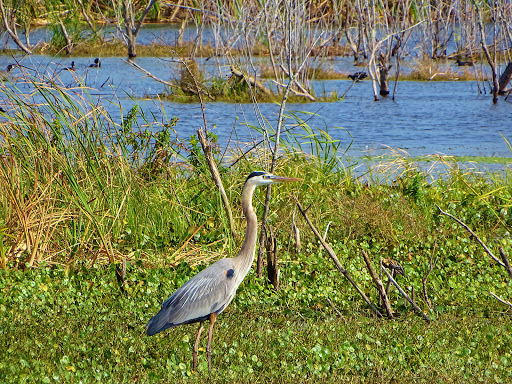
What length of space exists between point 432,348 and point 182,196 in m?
3.99

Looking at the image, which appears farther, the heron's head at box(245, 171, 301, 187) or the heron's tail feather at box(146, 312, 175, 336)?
the heron's head at box(245, 171, 301, 187)

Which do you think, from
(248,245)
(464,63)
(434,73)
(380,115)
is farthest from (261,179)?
(464,63)

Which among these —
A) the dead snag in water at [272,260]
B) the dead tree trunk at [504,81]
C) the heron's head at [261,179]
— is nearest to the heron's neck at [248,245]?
the heron's head at [261,179]

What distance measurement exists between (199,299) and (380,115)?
16.3m

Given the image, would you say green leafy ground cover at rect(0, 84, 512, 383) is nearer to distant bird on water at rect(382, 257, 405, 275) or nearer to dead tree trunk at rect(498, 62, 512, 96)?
distant bird on water at rect(382, 257, 405, 275)

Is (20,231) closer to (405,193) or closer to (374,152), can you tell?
(405,193)

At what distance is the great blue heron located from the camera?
174 inches

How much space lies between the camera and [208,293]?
4480mm

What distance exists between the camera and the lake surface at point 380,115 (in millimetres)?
15570

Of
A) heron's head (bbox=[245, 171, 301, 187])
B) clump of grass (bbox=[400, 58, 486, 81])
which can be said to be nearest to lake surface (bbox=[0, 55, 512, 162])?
clump of grass (bbox=[400, 58, 486, 81])

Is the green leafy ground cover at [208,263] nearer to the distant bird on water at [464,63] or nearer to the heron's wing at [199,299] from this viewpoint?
the heron's wing at [199,299]

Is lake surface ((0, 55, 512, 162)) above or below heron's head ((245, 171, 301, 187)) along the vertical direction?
below

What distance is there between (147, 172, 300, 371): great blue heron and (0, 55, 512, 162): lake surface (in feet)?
26.5

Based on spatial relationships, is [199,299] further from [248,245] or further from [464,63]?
[464,63]
